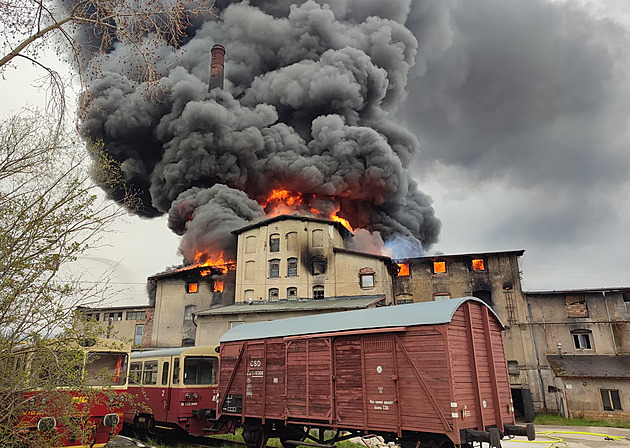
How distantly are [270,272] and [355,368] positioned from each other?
24.7 m

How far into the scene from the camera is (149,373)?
52.2ft

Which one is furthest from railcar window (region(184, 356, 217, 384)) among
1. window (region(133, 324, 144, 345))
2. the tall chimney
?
the tall chimney

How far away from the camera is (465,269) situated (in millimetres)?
31984

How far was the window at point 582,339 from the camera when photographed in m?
27.8

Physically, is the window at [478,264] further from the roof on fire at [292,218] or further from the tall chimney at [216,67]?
the tall chimney at [216,67]

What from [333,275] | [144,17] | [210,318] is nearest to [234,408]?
[144,17]

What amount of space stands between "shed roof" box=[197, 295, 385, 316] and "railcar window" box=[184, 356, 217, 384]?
11129mm

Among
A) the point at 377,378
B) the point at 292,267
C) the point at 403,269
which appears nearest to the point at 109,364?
the point at 377,378

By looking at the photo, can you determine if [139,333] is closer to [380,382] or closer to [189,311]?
[189,311]

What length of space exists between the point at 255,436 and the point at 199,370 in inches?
130

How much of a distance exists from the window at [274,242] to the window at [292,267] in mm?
1567

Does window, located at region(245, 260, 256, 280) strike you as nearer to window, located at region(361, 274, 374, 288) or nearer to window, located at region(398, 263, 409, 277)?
window, located at region(361, 274, 374, 288)

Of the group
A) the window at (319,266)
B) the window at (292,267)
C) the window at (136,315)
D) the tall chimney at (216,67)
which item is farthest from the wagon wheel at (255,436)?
the tall chimney at (216,67)

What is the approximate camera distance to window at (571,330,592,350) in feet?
91.2
